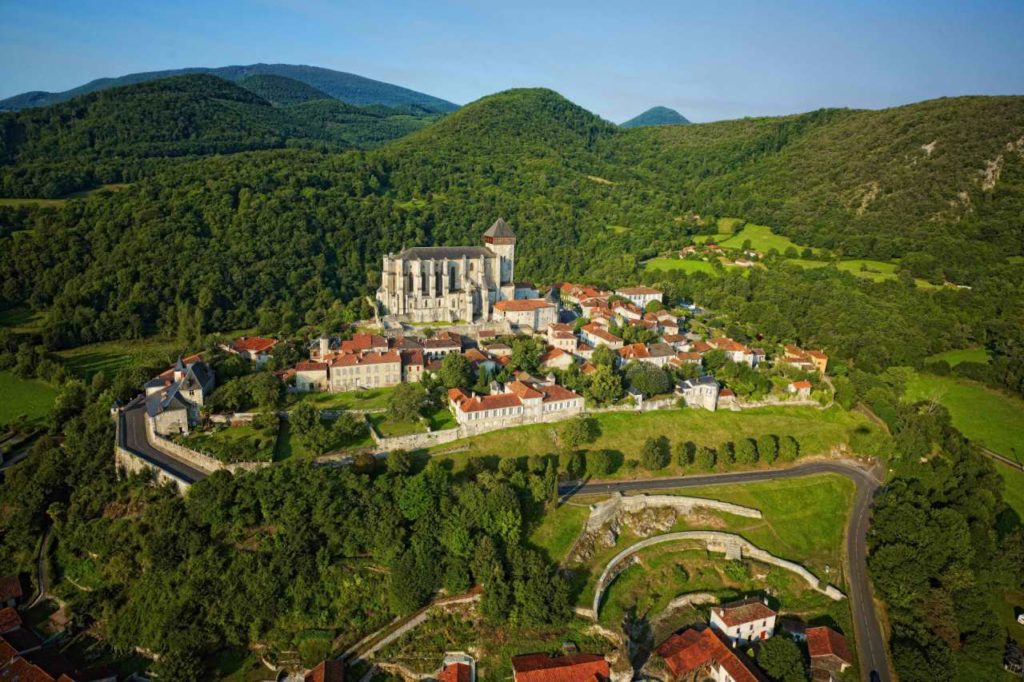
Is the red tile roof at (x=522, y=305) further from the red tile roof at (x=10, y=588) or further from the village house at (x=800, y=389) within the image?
the red tile roof at (x=10, y=588)

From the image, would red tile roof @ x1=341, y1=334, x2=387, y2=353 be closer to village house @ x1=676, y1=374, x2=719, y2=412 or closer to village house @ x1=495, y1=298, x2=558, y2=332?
village house @ x1=495, y1=298, x2=558, y2=332

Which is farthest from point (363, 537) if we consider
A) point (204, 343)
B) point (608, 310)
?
point (608, 310)

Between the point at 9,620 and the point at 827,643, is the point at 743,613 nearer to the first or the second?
the point at 827,643

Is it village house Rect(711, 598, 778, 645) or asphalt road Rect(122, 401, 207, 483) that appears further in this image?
asphalt road Rect(122, 401, 207, 483)

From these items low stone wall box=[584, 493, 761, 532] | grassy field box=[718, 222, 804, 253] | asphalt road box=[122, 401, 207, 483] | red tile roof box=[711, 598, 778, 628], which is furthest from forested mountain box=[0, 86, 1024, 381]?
red tile roof box=[711, 598, 778, 628]

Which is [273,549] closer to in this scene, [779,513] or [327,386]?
[327,386]

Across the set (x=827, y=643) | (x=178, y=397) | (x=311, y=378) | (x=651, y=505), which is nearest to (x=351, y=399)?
(x=311, y=378)

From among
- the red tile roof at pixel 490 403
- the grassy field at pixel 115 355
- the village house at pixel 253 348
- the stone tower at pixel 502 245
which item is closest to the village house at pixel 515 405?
the red tile roof at pixel 490 403
